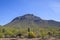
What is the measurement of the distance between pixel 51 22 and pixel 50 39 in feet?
467

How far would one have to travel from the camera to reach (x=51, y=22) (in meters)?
185

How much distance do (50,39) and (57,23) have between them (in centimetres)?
13395

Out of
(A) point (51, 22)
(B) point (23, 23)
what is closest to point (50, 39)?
(B) point (23, 23)

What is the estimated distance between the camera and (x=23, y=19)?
18750cm

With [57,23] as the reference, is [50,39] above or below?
below

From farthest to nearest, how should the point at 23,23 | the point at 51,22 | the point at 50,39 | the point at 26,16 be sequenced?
the point at 26,16 → the point at 51,22 → the point at 23,23 → the point at 50,39

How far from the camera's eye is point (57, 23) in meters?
176

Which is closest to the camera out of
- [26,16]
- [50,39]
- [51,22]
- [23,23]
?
[50,39]

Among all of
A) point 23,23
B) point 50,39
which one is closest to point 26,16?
point 23,23

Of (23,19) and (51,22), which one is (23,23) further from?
(51,22)

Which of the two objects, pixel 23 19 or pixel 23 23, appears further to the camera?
pixel 23 19

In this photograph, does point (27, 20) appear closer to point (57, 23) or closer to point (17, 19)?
point (17, 19)

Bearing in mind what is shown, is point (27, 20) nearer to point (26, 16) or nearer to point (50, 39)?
point (26, 16)

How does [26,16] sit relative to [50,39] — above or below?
above
